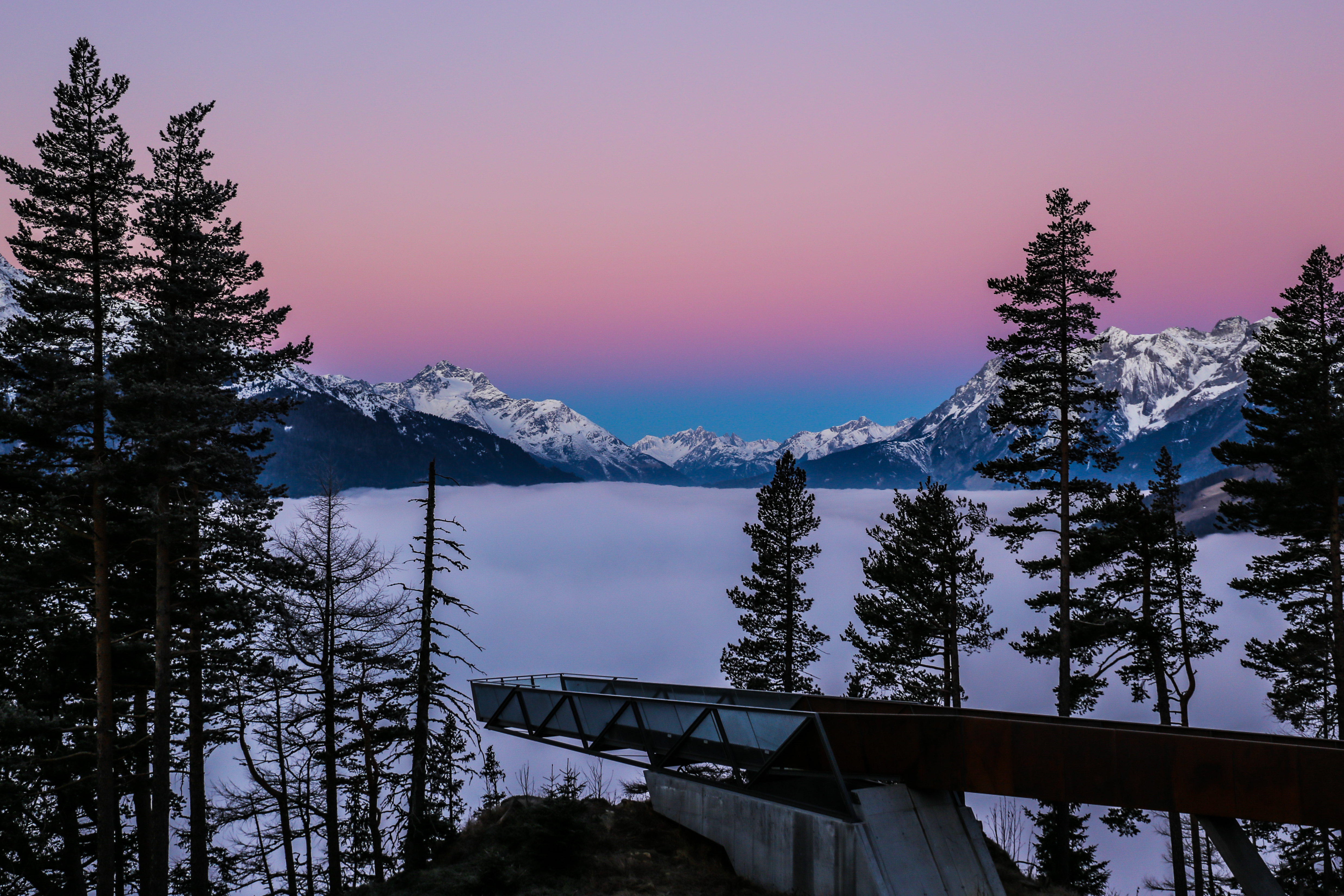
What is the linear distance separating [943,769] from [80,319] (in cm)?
1902

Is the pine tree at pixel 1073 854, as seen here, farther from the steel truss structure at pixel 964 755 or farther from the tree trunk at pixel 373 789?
the tree trunk at pixel 373 789

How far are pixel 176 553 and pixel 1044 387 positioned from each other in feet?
70.8

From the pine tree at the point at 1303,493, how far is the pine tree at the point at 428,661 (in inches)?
824

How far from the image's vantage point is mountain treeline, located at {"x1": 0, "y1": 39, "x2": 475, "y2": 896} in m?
17.2

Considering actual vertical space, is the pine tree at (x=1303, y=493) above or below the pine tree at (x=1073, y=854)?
above

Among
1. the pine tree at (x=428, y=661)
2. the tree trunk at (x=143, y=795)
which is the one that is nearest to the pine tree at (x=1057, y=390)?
the pine tree at (x=428, y=661)

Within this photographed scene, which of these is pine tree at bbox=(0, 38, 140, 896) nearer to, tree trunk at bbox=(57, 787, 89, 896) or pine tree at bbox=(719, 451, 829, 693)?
tree trunk at bbox=(57, 787, 89, 896)

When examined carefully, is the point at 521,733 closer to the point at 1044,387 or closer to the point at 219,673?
the point at 219,673

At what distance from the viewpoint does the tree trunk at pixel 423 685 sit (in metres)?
22.4

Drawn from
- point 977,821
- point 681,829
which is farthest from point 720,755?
point 977,821

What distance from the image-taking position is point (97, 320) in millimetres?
17719

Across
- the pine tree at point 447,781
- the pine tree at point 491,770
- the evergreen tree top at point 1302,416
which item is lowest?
the pine tree at point 491,770

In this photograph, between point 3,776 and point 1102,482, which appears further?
point 1102,482

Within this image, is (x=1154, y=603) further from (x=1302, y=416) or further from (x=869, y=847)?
(x=869, y=847)
